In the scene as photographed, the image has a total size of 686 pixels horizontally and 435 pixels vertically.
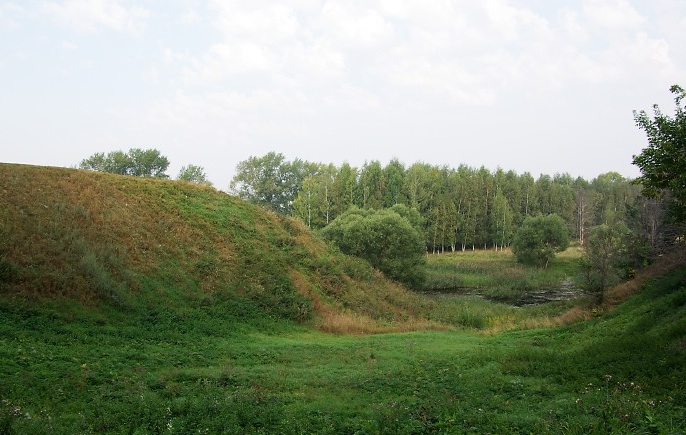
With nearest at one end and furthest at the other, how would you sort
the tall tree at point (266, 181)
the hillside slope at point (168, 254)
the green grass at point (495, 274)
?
the hillside slope at point (168, 254)
the green grass at point (495, 274)
the tall tree at point (266, 181)

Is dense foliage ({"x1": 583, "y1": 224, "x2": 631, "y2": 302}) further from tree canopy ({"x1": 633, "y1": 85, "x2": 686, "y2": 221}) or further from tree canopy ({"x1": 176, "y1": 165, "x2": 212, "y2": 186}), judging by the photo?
tree canopy ({"x1": 176, "y1": 165, "x2": 212, "y2": 186})

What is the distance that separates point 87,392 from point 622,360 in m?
13.0

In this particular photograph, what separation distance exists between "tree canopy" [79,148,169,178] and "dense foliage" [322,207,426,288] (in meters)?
47.2

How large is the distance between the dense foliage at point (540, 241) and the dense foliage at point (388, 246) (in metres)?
26.2

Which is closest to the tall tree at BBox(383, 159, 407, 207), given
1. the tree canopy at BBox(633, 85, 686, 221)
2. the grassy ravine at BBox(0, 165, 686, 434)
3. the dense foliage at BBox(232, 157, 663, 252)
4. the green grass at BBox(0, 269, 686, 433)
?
the dense foliage at BBox(232, 157, 663, 252)

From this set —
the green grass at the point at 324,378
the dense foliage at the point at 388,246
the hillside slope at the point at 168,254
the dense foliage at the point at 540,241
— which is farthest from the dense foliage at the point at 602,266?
the dense foliage at the point at 540,241

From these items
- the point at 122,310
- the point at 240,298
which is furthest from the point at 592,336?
the point at 122,310

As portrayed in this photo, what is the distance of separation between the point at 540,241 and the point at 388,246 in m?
31.1

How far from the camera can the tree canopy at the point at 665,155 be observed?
1249 centimetres

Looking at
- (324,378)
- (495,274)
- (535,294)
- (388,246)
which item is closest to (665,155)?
(324,378)

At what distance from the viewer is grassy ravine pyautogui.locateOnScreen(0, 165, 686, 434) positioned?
29.9 feet

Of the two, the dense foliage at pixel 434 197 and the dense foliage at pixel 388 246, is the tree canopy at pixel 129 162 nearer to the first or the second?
the dense foliage at pixel 434 197

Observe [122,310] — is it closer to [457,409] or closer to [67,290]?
[67,290]

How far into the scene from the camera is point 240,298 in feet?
79.6
